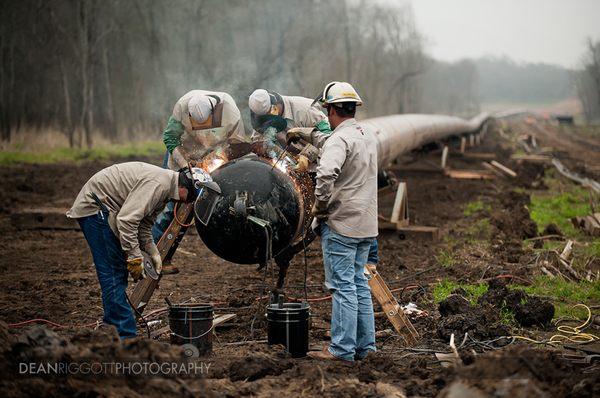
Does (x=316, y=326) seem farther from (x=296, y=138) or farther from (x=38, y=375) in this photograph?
(x=38, y=375)

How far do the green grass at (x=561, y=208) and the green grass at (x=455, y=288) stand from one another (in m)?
3.95

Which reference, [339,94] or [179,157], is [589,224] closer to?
[179,157]

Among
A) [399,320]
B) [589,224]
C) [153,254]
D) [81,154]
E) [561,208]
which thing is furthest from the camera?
[81,154]

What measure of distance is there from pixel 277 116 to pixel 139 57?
101ft

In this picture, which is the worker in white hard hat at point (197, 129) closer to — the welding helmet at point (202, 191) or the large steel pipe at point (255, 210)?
the large steel pipe at point (255, 210)

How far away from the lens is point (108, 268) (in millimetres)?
6090

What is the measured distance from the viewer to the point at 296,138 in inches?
277

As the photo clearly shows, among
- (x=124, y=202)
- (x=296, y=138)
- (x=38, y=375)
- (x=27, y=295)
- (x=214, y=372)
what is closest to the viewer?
(x=38, y=375)

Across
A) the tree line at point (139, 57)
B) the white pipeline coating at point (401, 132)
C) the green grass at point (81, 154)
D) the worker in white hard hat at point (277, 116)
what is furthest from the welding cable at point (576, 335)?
the green grass at point (81, 154)

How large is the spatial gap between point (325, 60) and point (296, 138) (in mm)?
31406

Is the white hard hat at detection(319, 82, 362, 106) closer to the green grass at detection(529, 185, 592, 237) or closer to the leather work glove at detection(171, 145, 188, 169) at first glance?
the leather work glove at detection(171, 145, 188, 169)

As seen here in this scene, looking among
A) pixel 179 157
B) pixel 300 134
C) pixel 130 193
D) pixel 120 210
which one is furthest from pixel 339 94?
pixel 179 157

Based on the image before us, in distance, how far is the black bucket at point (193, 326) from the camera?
19.6ft

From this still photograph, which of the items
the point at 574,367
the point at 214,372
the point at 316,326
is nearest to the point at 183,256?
the point at 316,326
